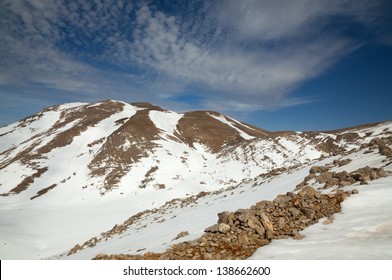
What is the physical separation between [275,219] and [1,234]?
22526 millimetres

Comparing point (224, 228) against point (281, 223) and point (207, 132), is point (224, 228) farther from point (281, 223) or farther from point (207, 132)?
point (207, 132)

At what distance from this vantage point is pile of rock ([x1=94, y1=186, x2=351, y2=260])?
706cm

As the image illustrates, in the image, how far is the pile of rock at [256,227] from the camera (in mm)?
7062

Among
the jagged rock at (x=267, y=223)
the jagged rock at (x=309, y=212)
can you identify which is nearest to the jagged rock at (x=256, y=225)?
the jagged rock at (x=267, y=223)

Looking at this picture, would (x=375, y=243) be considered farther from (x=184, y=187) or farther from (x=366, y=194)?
(x=184, y=187)

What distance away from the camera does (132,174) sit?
40344 millimetres

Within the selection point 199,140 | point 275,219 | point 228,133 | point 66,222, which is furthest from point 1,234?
point 228,133

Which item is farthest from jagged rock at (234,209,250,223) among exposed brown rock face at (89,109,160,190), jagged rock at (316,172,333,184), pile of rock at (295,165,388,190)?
exposed brown rock face at (89,109,160,190)

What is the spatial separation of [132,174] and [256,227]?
34.8 meters

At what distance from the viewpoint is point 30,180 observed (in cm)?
4031

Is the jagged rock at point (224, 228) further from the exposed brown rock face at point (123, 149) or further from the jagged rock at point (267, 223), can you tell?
the exposed brown rock face at point (123, 149)

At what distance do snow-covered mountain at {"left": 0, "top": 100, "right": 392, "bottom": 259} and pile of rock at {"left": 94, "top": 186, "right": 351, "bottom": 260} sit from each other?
180 inches

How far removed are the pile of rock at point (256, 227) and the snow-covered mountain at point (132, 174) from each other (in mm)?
4567

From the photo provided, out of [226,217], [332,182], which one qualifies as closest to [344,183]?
[332,182]
